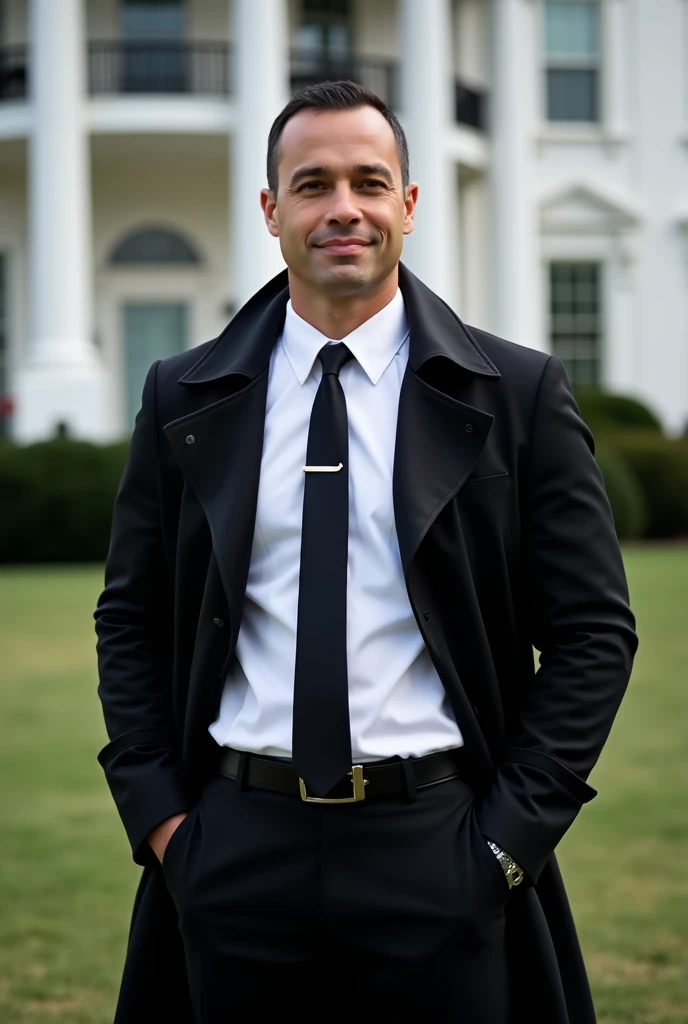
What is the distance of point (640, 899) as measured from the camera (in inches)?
190

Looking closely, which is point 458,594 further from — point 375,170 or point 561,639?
point 375,170

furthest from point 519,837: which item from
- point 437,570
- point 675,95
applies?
point 675,95

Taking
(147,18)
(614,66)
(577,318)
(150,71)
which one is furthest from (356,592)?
(614,66)

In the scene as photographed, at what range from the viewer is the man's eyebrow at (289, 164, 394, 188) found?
251 cm

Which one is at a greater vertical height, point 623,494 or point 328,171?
point 328,171

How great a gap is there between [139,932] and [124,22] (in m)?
22.1

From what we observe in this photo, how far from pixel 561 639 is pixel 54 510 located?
44.2 ft

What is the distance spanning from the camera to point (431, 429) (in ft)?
8.09

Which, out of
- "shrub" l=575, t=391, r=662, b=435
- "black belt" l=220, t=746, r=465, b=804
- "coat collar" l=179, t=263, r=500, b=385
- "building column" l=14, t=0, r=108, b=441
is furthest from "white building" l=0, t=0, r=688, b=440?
"black belt" l=220, t=746, r=465, b=804

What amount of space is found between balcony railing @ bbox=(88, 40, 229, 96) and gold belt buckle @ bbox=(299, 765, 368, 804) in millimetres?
20648

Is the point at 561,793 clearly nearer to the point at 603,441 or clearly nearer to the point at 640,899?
the point at 640,899

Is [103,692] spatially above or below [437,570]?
below

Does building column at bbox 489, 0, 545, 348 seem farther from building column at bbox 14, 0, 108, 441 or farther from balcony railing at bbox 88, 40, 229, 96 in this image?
building column at bbox 14, 0, 108, 441

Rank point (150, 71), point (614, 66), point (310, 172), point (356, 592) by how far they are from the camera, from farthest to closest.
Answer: point (614, 66) < point (150, 71) < point (310, 172) < point (356, 592)
